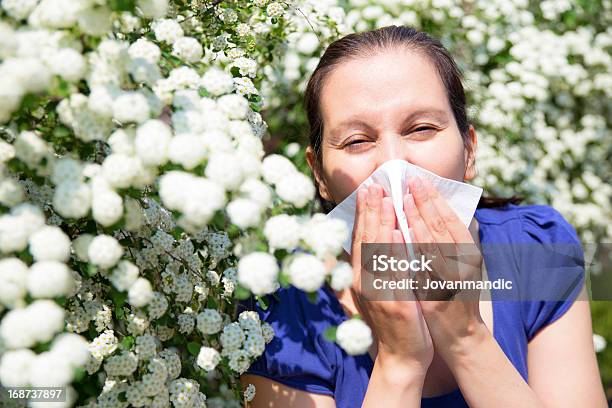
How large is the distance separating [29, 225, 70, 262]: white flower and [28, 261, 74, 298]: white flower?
0.05ft

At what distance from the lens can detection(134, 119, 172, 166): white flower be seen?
42.7 inches

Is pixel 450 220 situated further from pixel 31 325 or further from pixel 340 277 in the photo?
pixel 31 325

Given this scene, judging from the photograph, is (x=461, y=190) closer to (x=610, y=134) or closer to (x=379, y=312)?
(x=379, y=312)

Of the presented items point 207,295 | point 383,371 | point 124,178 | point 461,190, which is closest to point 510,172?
point 461,190

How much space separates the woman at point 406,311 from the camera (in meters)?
1.65

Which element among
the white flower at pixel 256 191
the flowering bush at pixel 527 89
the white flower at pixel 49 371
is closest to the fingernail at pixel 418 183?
the white flower at pixel 256 191

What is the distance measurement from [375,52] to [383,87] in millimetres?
159

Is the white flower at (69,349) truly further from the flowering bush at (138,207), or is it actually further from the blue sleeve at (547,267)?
the blue sleeve at (547,267)

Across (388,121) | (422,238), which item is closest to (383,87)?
(388,121)

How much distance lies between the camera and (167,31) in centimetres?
135

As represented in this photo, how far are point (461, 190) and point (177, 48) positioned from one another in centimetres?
88

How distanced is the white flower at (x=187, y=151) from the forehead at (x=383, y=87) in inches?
31.6

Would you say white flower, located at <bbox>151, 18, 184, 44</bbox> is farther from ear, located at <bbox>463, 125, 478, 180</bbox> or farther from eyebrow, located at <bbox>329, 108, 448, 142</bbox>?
ear, located at <bbox>463, 125, 478, 180</bbox>

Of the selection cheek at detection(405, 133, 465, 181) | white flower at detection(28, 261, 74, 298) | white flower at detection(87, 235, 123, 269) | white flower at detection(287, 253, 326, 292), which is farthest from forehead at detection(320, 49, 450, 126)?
white flower at detection(28, 261, 74, 298)
